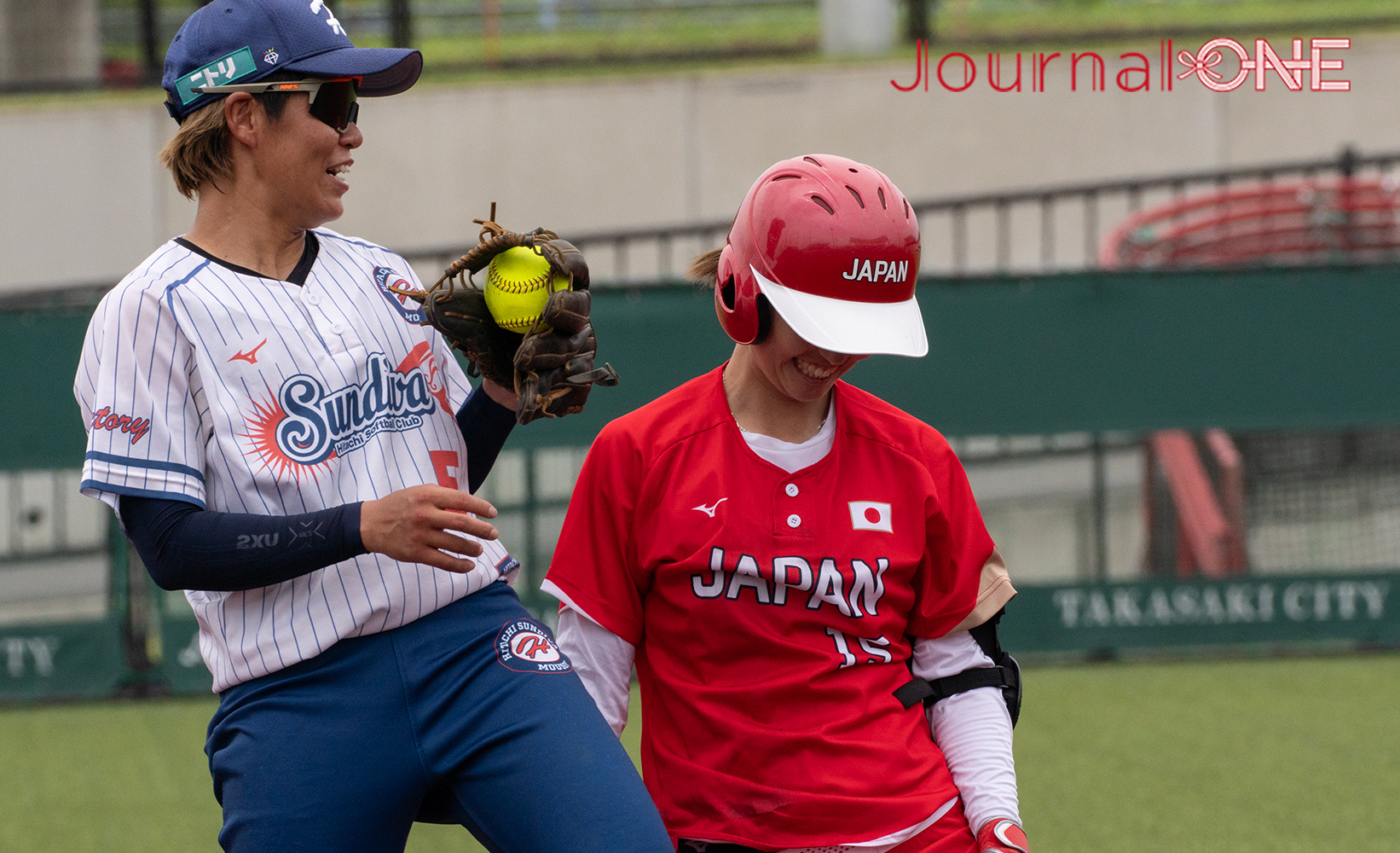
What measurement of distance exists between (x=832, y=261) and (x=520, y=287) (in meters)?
0.48

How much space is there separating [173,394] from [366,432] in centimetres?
28

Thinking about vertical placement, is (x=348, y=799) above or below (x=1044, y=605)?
above

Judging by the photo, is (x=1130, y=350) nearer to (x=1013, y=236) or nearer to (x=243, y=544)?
(x=1013, y=236)

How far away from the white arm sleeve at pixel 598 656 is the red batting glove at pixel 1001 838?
611 mm

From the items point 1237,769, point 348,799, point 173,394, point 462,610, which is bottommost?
point 1237,769

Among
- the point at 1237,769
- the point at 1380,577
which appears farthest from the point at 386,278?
the point at 1380,577

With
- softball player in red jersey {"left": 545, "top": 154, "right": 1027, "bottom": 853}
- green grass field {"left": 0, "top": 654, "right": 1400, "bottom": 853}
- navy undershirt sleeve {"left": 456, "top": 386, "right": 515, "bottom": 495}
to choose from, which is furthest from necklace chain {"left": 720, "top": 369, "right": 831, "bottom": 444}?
green grass field {"left": 0, "top": 654, "right": 1400, "bottom": 853}

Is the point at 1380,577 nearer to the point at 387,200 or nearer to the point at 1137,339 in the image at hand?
the point at 1137,339

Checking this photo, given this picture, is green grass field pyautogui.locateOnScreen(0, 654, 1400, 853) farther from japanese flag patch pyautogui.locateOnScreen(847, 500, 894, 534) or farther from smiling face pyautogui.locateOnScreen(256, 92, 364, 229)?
smiling face pyautogui.locateOnScreen(256, 92, 364, 229)

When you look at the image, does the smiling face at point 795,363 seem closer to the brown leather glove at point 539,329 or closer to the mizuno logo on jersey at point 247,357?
the brown leather glove at point 539,329

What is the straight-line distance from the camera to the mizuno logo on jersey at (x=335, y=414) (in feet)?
6.79

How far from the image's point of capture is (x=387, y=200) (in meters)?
11.0

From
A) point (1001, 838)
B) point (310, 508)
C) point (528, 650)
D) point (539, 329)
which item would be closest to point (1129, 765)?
point (1001, 838)

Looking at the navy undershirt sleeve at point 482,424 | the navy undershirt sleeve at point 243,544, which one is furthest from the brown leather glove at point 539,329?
the navy undershirt sleeve at point 243,544
